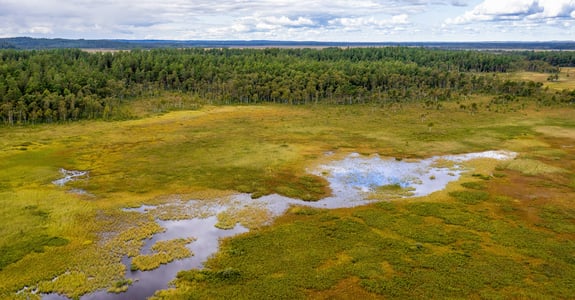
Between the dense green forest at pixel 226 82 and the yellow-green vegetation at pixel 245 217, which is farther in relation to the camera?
the dense green forest at pixel 226 82

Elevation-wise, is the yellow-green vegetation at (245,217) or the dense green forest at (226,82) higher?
the dense green forest at (226,82)

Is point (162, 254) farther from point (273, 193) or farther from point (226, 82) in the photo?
point (226, 82)

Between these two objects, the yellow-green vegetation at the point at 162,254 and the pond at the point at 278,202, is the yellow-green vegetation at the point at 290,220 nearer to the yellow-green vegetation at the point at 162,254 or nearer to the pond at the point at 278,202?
the yellow-green vegetation at the point at 162,254

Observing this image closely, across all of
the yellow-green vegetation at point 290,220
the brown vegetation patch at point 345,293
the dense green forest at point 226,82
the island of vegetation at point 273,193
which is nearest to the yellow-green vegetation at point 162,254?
the island of vegetation at point 273,193

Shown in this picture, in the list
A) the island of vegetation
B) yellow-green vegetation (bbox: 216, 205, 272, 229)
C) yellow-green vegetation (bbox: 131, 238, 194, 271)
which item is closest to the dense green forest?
the island of vegetation

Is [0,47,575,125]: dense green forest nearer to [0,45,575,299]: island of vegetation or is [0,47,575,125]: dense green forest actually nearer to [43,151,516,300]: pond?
[0,45,575,299]: island of vegetation

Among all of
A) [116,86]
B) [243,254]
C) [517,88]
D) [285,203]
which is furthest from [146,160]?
[517,88]

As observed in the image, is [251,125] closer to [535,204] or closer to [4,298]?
[535,204]
